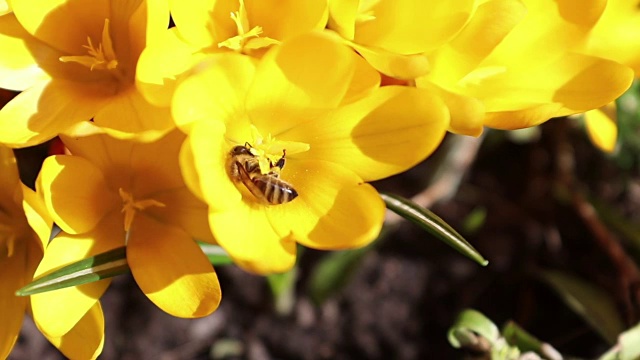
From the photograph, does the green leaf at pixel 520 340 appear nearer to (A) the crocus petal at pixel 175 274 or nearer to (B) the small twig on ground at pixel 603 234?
(B) the small twig on ground at pixel 603 234

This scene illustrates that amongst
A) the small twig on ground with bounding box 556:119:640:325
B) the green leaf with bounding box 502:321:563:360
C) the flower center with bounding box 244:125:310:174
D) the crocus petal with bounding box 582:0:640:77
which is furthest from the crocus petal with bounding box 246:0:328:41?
the small twig on ground with bounding box 556:119:640:325

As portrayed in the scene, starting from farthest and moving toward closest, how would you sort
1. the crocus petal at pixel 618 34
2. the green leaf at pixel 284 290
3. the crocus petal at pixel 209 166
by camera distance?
the green leaf at pixel 284 290, the crocus petal at pixel 618 34, the crocus petal at pixel 209 166

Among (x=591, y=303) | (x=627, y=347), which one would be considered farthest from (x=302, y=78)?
(x=591, y=303)

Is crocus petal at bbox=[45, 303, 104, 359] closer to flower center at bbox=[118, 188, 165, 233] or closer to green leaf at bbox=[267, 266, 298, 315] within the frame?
flower center at bbox=[118, 188, 165, 233]

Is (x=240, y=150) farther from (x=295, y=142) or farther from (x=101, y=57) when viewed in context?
(x=101, y=57)

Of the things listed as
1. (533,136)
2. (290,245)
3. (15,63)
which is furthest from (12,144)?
(533,136)

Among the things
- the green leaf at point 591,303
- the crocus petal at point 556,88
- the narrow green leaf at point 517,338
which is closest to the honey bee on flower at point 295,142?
the crocus petal at point 556,88
